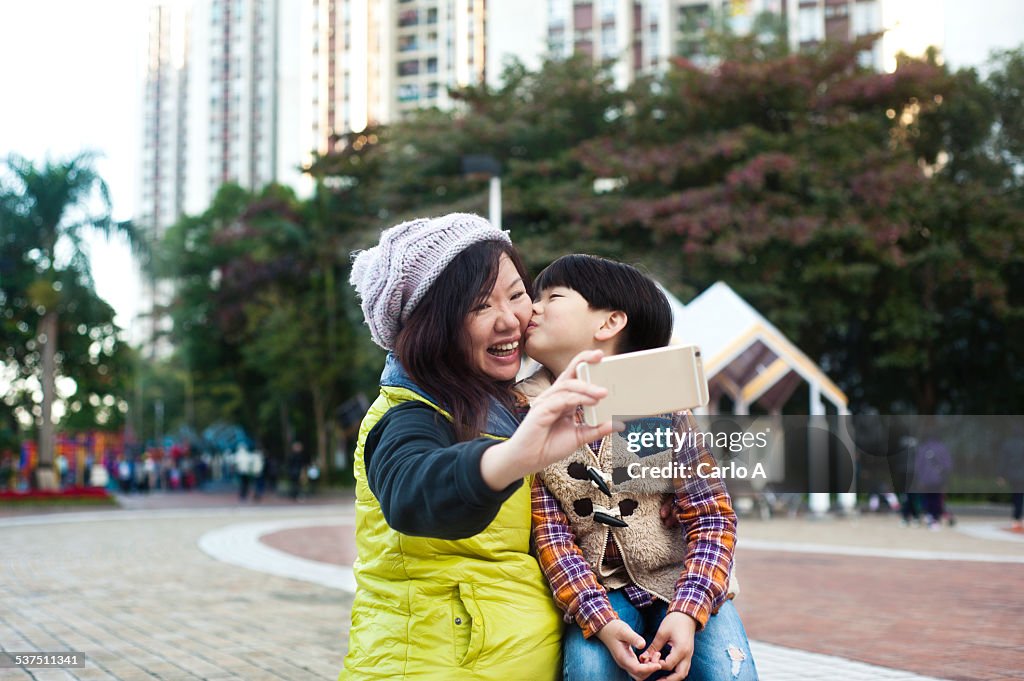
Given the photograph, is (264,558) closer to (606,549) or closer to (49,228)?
(606,549)

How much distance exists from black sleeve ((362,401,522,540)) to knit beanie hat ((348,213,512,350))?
1.02 feet

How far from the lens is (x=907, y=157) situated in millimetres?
24953

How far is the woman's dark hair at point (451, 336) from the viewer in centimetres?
215

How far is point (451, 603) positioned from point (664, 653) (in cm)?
46

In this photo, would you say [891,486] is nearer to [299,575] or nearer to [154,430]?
[299,575]

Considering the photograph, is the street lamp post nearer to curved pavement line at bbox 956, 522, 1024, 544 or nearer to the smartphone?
curved pavement line at bbox 956, 522, 1024, 544

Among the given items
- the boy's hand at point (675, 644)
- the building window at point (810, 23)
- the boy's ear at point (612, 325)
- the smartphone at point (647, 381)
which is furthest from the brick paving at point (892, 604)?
the building window at point (810, 23)

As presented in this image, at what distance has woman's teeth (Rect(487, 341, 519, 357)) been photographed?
226cm

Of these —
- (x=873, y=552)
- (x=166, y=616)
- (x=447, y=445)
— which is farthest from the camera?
(x=873, y=552)

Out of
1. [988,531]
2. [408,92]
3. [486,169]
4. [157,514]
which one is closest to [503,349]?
[486,169]

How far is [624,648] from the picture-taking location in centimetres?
221

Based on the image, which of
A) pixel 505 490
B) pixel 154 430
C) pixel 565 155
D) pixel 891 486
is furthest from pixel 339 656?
pixel 154 430

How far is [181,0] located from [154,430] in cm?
7316

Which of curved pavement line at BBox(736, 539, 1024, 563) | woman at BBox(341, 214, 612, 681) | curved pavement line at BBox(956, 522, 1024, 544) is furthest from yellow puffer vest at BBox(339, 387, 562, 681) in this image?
curved pavement line at BBox(956, 522, 1024, 544)
